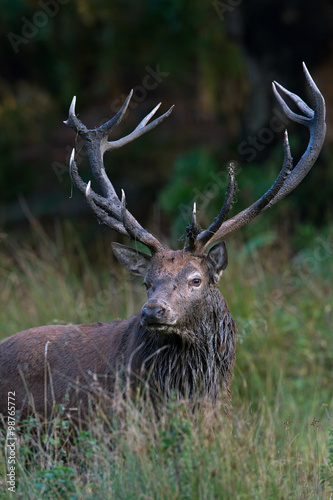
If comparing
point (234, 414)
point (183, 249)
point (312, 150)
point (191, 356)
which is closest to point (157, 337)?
point (191, 356)

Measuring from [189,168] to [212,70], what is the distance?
1312 mm

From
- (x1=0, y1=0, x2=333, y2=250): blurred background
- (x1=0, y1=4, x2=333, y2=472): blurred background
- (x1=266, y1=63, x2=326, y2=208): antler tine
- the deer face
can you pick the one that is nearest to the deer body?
the deer face

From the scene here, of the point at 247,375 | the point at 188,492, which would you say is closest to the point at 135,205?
the point at 247,375

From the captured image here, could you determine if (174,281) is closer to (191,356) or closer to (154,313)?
(154,313)

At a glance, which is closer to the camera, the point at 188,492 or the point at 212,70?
the point at 188,492

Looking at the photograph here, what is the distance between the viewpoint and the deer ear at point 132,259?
499 centimetres

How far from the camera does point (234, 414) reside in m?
3.94

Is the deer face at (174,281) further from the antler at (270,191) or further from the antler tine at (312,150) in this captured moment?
the antler tine at (312,150)

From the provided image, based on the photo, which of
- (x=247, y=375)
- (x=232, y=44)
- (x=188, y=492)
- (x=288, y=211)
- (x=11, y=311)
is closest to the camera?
(x=188, y=492)

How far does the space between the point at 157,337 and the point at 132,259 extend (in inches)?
21.5

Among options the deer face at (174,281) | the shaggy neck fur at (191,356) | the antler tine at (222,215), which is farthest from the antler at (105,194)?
the shaggy neck fur at (191,356)

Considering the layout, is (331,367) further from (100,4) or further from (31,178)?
(31,178)

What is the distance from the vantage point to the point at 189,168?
1060 cm

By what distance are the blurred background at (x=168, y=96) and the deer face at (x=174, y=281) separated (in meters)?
3.96
